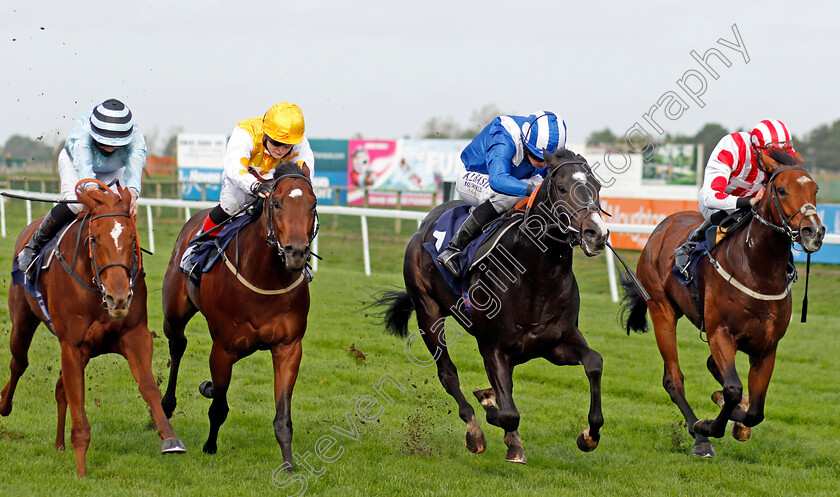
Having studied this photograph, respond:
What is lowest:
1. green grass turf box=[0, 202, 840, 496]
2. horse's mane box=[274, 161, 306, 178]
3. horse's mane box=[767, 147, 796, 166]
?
green grass turf box=[0, 202, 840, 496]

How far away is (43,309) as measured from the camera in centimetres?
481

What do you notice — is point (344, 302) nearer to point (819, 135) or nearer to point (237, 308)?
point (237, 308)

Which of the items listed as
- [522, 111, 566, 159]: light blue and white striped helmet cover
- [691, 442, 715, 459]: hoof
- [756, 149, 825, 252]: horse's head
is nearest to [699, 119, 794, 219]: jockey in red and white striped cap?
[756, 149, 825, 252]: horse's head

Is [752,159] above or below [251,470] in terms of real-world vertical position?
above

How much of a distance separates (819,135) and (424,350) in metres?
58.0

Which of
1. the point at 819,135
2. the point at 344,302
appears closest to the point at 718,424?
the point at 344,302

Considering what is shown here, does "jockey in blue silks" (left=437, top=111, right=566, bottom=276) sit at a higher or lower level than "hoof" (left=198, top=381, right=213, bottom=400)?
higher

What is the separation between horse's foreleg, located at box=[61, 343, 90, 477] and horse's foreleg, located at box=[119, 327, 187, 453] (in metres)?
0.23

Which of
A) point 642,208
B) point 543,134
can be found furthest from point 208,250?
point 642,208

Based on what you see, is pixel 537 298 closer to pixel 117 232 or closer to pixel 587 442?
pixel 587 442

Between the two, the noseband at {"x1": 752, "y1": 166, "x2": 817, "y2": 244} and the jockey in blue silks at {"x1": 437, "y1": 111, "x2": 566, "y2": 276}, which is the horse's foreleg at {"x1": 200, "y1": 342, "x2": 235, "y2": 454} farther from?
the noseband at {"x1": 752, "y1": 166, "x2": 817, "y2": 244}

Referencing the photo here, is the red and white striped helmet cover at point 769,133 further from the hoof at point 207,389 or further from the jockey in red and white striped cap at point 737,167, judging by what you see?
the hoof at point 207,389

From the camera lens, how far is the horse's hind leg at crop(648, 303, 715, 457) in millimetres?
5137

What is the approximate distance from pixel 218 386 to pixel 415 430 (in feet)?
4.60
